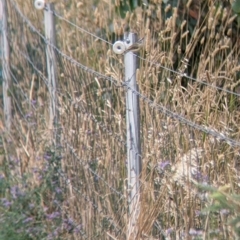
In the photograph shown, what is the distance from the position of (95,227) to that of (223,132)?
1.13 meters

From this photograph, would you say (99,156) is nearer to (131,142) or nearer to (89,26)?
(131,142)

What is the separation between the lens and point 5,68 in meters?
7.70

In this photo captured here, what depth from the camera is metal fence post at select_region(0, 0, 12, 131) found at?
7426 mm

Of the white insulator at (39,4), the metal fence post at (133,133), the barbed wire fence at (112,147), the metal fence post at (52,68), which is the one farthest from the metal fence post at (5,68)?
the metal fence post at (133,133)

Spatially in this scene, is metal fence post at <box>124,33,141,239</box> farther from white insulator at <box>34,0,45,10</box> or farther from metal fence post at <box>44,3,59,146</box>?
white insulator at <box>34,0,45,10</box>

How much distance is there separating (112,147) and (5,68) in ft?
9.92

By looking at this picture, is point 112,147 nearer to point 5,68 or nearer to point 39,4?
point 39,4

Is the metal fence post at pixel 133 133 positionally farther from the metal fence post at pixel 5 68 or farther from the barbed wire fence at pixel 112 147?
the metal fence post at pixel 5 68

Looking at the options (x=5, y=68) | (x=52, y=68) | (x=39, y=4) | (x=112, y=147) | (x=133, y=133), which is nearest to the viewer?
(x=133, y=133)

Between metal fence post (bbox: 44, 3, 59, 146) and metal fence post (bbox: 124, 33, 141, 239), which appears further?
metal fence post (bbox: 44, 3, 59, 146)

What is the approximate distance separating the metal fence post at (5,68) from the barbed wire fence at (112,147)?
1.79 ft

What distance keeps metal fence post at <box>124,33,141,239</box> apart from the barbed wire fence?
0.14ft

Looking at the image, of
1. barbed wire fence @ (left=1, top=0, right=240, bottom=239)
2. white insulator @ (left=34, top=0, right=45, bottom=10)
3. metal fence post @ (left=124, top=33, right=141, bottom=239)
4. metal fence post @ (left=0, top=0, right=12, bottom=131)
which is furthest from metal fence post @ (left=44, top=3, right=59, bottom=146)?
metal fence post @ (left=124, top=33, right=141, bottom=239)

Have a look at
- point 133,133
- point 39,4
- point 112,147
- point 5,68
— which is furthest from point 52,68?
point 5,68
